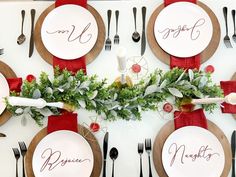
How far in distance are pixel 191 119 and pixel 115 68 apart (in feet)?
1.17

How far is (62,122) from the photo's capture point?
46.6 inches

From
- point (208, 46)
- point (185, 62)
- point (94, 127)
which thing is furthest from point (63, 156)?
point (208, 46)

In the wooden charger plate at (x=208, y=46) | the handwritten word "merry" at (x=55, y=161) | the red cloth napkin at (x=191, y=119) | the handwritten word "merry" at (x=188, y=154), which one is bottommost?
the handwritten word "merry" at (x=55, y=161)

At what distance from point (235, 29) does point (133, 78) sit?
0.46 metres

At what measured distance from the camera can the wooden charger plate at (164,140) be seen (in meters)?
1.14

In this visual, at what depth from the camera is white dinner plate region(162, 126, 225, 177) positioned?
44.6 inches

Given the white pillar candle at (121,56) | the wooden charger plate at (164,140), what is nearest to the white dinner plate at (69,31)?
the white pillar candle at (121,56)

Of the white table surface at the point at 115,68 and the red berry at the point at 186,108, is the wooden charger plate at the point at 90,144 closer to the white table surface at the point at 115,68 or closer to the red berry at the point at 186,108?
the white table surface at the point at 115,68

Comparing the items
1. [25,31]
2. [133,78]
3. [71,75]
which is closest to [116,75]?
[133,78]

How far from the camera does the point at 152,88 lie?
1.10 meters

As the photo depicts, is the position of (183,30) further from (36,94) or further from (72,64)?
(36,94)

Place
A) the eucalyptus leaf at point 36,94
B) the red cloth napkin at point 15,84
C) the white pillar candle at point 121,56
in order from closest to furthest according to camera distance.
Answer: the white pillar candle at point 121,56 → the eucalyptus leaf at point 36,94 → the red cloth napkin at point 15,84

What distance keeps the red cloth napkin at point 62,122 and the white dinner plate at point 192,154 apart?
0.36 m

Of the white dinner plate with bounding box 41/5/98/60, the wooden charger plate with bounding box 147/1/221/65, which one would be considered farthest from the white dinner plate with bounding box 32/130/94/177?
the wooden charger plate with bounding box 147/1/221/65
